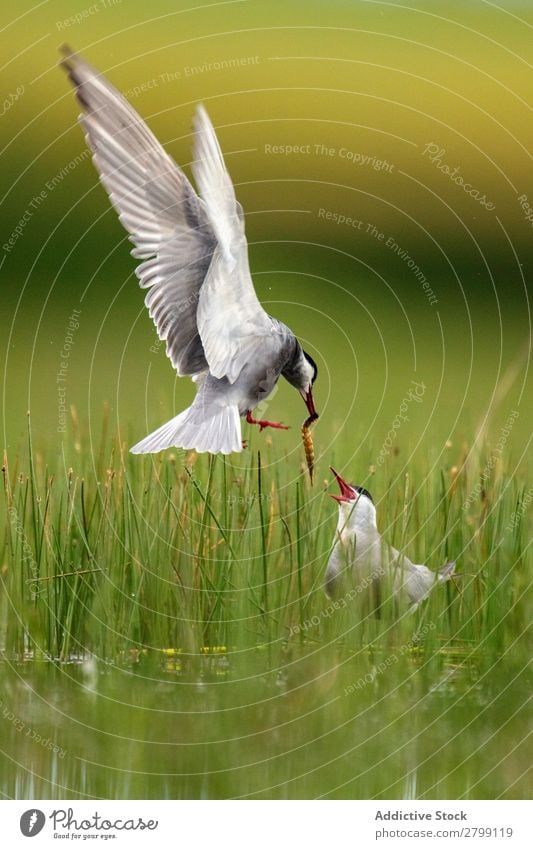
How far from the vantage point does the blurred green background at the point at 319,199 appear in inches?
163

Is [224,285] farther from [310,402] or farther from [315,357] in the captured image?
[315,357]

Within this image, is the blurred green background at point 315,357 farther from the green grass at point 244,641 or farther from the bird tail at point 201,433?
the bird tail at point 201,433

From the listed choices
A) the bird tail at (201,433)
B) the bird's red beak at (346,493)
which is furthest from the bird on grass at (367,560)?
the bird tail at (201,433)

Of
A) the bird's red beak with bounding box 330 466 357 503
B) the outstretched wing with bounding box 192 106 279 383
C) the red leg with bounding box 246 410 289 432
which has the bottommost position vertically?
the bird's red beak with bounding box 330 466 357 503

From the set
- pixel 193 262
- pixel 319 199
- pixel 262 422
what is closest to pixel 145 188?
pixel 193 262

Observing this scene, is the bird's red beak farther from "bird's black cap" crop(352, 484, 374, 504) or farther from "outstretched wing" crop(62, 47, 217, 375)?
"outstretched wing" crop(62, 47, 217, 375)

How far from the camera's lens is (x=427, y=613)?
3.35 metres

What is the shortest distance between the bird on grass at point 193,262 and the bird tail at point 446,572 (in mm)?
683

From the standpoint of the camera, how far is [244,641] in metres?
3.31

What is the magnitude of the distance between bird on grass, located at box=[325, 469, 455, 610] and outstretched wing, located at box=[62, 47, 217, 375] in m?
0.75

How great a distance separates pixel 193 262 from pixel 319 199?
61.7 inches

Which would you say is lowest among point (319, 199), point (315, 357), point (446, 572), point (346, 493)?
point (446, 572)

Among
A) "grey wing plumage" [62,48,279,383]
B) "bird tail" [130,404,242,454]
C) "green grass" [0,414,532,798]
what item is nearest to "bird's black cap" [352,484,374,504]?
"green grass" [0,414,532,798]

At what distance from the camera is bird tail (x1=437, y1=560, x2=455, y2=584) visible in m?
3.42
